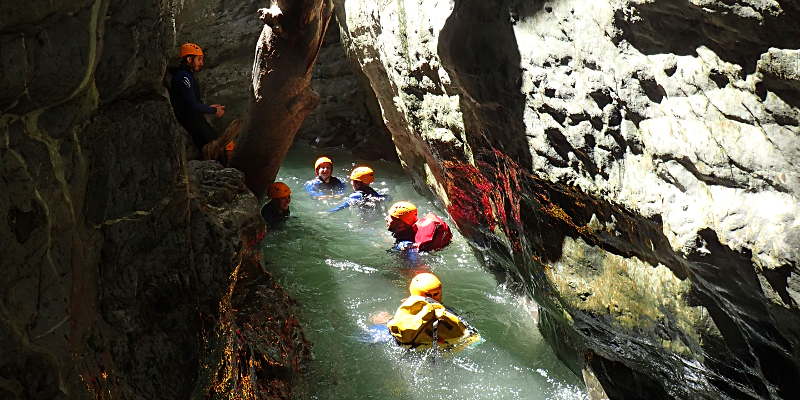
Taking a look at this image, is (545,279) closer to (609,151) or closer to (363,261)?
(609,151)

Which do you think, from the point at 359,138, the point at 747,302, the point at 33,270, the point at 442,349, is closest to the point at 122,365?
the point at 33,270

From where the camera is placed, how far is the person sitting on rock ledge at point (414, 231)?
6.13 meters

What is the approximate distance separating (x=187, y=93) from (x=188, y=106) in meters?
0.12

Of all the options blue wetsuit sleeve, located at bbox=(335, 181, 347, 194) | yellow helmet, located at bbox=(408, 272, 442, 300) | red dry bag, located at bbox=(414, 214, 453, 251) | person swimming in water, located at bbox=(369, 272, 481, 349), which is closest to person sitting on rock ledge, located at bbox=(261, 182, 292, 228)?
blue wetsuit sleeve, located at bbox=(335, 181, 347, 194)

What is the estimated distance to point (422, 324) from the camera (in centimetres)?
440

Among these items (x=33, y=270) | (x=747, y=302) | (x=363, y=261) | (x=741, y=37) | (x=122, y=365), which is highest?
(x=741, y=37)

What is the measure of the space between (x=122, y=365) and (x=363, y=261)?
3410 millimetres

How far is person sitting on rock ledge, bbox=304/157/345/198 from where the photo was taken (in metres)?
8.06

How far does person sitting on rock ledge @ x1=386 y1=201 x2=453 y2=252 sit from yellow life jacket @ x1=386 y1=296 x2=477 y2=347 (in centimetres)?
160

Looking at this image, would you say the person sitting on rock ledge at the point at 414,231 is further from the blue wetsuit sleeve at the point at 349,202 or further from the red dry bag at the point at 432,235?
the blue wetsuit sleeve at the point at 349,202

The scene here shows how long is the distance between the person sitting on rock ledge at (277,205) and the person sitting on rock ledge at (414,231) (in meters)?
1.33

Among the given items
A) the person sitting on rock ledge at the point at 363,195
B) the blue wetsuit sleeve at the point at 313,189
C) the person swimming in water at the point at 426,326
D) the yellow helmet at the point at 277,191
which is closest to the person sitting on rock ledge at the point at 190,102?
the yellow helmet at the point at 277,191

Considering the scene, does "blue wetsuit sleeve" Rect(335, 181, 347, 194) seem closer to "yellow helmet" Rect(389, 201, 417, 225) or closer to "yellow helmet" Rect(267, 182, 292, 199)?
"yellow helmet" Rect(267, 182, 292, 199)

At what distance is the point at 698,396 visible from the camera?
3.41 metres
